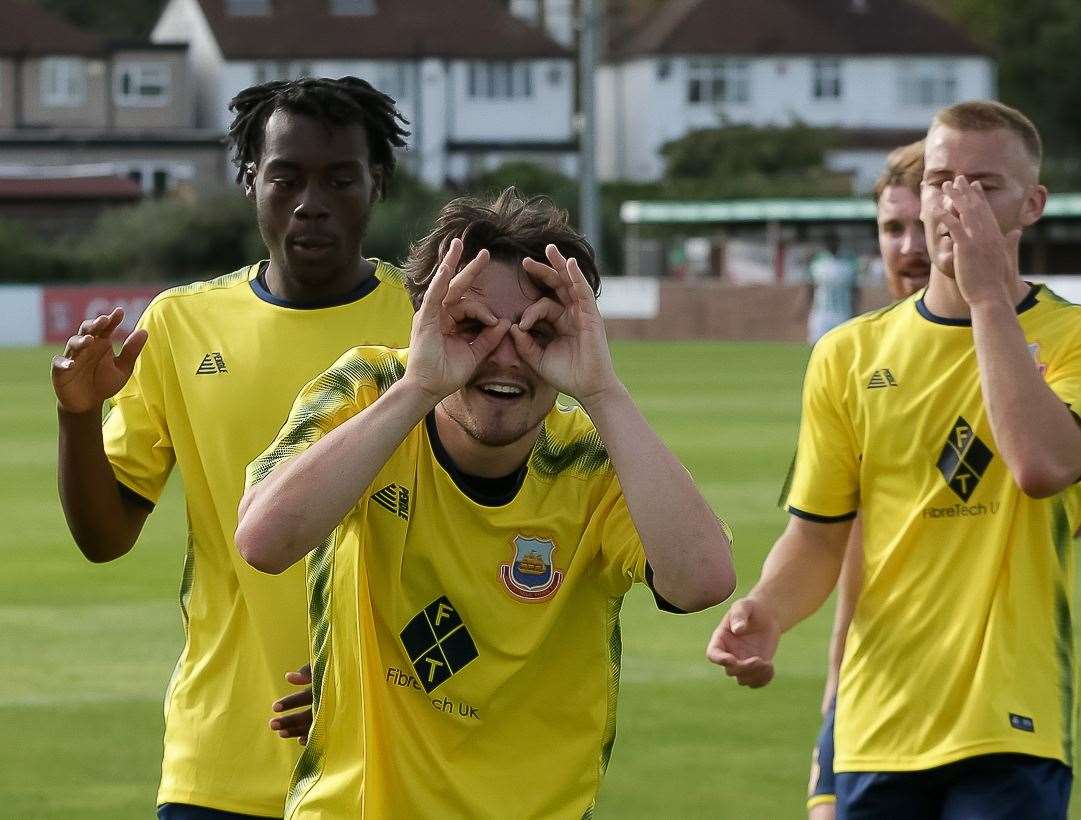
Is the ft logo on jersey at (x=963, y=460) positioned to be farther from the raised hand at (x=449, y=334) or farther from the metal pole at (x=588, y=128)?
the metal pole at (x=588, y=128)

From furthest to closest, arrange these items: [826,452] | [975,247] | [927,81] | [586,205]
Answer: [927,81] < [586,205] < [826,452] < [975,247]

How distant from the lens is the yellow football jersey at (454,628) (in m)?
3.60

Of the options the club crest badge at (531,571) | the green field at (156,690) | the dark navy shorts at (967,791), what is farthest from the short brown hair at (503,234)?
the green field at (156,690)

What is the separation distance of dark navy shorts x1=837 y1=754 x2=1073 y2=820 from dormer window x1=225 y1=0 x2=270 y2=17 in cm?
7954

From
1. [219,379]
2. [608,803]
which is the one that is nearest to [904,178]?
[219,379]

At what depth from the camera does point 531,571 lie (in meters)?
3.68

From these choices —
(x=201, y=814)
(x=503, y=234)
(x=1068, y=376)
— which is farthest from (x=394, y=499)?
(x=1068, y=376)

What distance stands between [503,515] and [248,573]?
3.08ft

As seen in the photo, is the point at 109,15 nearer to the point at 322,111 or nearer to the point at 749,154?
the point at 749,154

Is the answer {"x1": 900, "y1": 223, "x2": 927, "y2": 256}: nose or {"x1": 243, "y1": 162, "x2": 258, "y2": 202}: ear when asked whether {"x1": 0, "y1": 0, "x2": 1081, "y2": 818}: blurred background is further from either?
{"x1": 900, "y1": 223, "x2": 927, "y2": 256}: nose

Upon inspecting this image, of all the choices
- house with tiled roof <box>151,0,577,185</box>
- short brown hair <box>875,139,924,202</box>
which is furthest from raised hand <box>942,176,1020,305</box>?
house with tiled roof <box>151,0,577,185</box>

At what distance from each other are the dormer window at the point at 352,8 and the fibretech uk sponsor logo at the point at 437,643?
3199 inches

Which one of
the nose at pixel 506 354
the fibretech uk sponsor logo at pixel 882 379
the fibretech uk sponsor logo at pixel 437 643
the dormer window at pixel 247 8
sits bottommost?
the fibretech uk sponsor logo at pixel 437 643

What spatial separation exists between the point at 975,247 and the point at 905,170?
3.90ft
